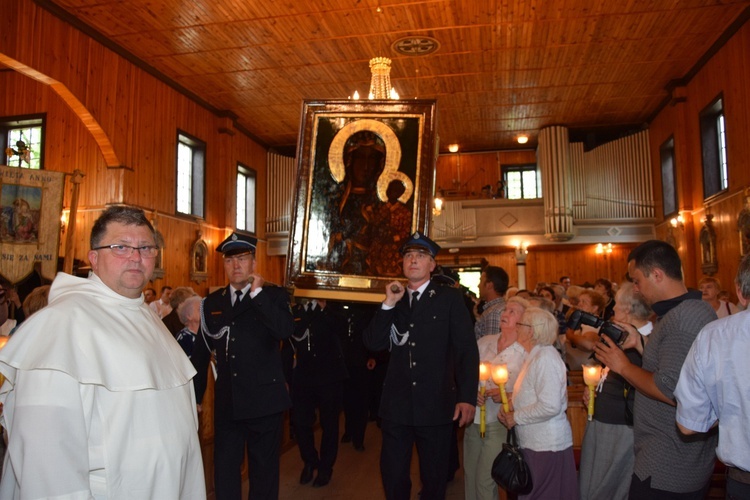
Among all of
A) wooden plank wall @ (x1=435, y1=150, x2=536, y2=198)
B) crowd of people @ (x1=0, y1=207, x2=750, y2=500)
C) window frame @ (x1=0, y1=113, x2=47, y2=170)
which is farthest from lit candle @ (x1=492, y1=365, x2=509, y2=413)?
wooden plank wall @ (x1=435, y1=150, x2=536, y2=198)

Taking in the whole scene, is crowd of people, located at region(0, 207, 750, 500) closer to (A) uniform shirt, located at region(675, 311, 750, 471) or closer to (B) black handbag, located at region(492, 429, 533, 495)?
(A) uniform shirt, located at region(675, 311, 750, 471)

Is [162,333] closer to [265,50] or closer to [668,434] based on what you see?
[668,434]

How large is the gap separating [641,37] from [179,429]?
11930 millimetres

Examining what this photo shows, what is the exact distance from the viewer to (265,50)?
1208cm

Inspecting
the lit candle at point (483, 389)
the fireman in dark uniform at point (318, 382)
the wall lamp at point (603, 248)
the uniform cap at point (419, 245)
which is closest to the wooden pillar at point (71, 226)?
the fireman in dark uniform at point (318, 382)

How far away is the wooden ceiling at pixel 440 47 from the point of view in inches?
412

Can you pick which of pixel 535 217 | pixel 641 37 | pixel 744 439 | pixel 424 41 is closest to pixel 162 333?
pixel 744 439

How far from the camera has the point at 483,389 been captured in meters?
4.45

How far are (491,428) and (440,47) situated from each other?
30.1ft

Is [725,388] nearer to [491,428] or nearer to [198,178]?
[491,428]

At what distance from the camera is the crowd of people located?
6.81ft

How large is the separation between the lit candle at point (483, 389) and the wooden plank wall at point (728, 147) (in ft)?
29.6

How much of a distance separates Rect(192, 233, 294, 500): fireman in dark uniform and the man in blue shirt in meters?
2.57

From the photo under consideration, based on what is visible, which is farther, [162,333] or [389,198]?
[389,198]
